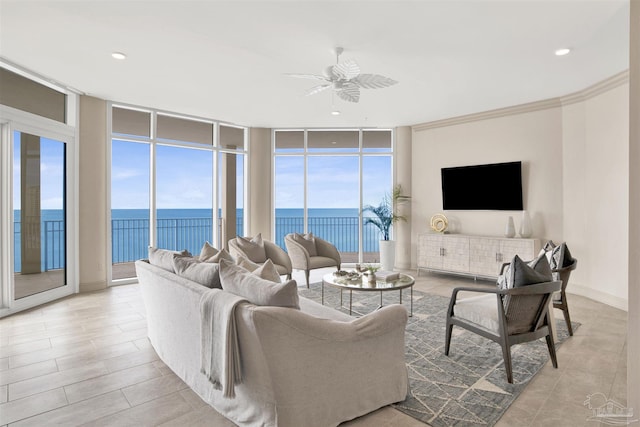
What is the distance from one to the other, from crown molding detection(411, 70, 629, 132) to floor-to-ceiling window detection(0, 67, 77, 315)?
6.07 meters

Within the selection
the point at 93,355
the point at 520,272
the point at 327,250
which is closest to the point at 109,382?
the point at 93,355

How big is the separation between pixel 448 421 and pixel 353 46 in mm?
3333

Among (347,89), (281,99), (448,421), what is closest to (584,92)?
(347,89)

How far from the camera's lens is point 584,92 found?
4977mm

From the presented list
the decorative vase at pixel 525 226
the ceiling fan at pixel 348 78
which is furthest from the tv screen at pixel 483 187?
the ceiling fan at pixel 348 78

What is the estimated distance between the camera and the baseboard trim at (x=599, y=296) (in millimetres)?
4434

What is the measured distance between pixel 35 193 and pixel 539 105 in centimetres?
734

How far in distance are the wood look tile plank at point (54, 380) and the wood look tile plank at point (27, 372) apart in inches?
2.9

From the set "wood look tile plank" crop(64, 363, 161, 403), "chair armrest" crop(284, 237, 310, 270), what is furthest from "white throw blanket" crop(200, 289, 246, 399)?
"chair armrest" crop(284, 237, 310, 270)

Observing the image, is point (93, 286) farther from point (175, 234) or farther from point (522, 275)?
point (522, 275)

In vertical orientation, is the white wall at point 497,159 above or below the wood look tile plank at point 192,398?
above

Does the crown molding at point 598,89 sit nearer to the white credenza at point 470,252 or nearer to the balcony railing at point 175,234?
the white credenza at point 470,252

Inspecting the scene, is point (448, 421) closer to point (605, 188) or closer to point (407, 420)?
point (407, 420)

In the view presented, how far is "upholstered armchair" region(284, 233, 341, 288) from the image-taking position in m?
5.54
